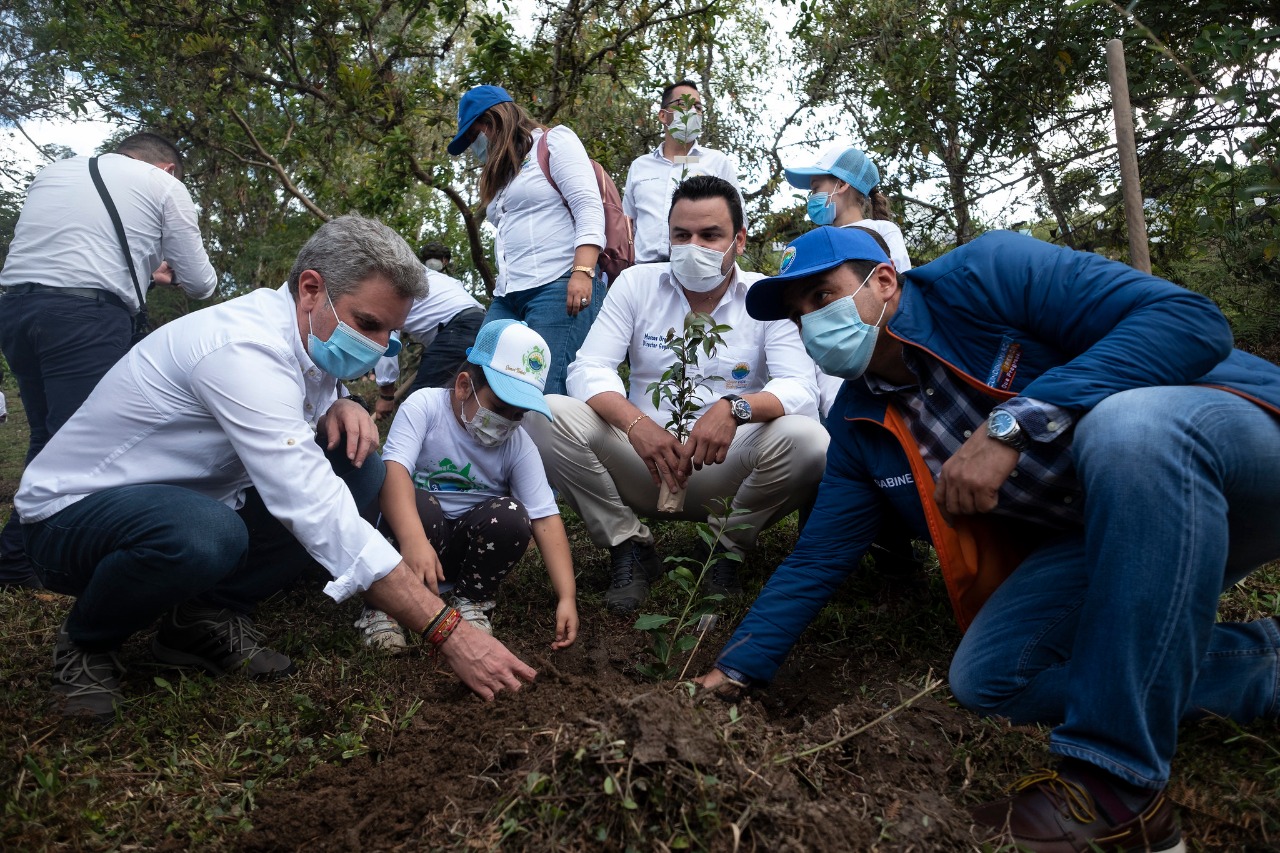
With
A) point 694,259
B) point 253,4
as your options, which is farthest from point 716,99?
point 694,259

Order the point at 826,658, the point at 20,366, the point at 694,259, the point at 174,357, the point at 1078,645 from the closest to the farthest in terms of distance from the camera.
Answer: the point at 1078,645 < the point at 174,357 < the point at 826,658 < the point at 694,259 < the point at 20,366

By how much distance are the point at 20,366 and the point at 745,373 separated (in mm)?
3126

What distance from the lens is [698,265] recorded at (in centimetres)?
377

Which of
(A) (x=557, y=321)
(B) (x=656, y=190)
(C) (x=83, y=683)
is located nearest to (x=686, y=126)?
(B) (x=656, y=190)

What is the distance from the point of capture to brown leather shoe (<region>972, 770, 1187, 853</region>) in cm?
173

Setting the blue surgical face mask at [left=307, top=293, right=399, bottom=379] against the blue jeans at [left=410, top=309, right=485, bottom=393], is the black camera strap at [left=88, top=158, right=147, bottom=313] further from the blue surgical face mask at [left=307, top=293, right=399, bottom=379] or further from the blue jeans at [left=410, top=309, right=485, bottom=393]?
the blue surgical face mask at [left=307, top=293, right=399, bottom=379]

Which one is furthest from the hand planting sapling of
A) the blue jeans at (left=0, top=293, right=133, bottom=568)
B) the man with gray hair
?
the blue jeans at (left=0, top=293, right=133, bottom=568)

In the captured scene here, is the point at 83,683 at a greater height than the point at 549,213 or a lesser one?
lesser

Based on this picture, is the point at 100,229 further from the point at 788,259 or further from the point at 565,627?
the point at 788,259

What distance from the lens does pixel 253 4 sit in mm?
6152

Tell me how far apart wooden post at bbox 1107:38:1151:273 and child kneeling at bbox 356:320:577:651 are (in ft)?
7.26

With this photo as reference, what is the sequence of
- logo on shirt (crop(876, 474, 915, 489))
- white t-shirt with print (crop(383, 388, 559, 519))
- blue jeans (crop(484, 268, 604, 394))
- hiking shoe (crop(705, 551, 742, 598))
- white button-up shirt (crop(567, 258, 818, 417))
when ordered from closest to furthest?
logo on shirt (crop(876, 474, 915, 489))
white t-shirt with print (crop(383, 388, 559, 519))
hiking shoe (crop(705, 551, 742, 598))
white button-up shirt (crop(567, 258, 818, 417))
blue jeans (crop(484, 268, 604, 394))

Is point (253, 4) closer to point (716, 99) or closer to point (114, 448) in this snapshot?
point (114, 448)

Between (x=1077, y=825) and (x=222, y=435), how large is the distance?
2.39 m
